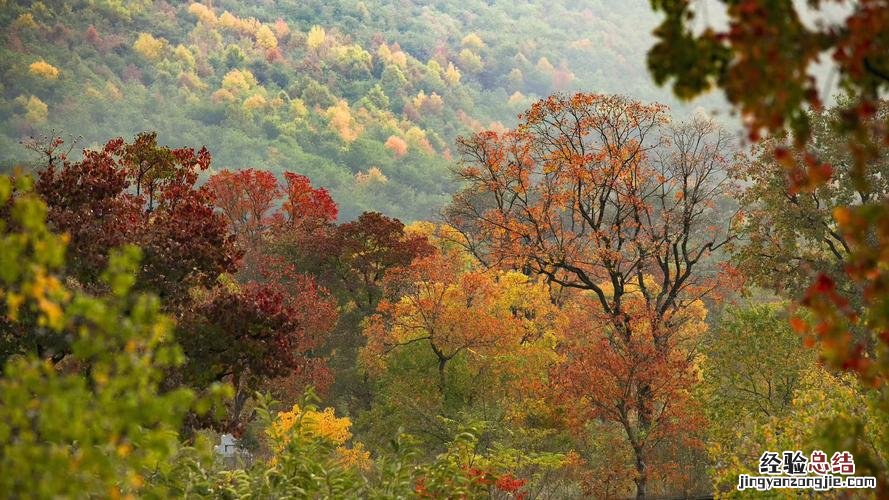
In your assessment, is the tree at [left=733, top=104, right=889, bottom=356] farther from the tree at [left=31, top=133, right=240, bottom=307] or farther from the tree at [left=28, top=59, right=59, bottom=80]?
the tree at [left=28, top=59, right=59, bottom=80]

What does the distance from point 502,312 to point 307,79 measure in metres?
91.7

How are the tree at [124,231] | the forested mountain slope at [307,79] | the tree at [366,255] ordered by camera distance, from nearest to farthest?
1. the tree at [124,231]
2. the tree at [366,255]
3. the forested mountain slope at [307,79]

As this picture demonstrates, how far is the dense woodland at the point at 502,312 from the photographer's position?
3.77 meters

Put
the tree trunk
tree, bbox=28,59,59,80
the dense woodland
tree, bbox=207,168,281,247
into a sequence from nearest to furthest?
the dense woodland, the tree trunk, tree, bbox=207,168,281,247, tree, bbox=28,59,59,80

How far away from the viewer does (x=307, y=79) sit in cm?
11706

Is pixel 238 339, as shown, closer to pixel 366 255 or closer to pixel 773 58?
pixel 773 58

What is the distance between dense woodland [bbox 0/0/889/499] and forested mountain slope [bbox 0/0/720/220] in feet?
168

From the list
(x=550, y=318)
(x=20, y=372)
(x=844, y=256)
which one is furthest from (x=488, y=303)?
(x=20, y=372)

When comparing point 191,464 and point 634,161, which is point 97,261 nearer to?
point 191,464

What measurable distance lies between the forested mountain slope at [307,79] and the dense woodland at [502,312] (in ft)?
168

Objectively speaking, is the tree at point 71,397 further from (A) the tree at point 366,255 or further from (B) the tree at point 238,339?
(A) the tree at point 366,255

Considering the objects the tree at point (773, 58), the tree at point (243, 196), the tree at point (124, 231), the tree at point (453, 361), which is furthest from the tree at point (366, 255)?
the tree at point (773, 58)

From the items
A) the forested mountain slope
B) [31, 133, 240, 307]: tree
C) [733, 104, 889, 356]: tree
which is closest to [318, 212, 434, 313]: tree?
[733, 104, 889, 356]: tree

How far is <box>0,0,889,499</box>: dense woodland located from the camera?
3773 mm
